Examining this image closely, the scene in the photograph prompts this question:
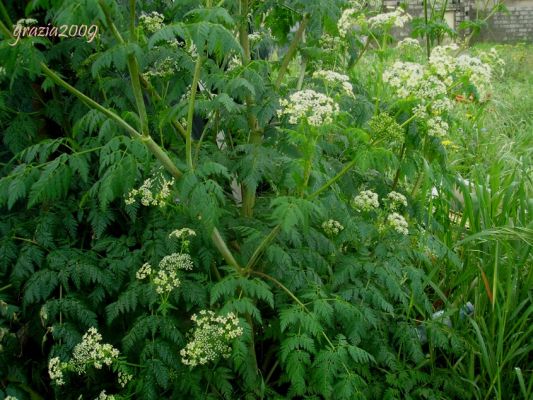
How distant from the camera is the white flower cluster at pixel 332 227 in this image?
114 inches

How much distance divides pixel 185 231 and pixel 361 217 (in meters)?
0.92

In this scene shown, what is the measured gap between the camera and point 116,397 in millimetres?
2445

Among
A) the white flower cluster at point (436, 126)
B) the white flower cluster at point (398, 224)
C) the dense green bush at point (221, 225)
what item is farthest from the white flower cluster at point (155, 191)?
the white flower cluster at point (436, 126)

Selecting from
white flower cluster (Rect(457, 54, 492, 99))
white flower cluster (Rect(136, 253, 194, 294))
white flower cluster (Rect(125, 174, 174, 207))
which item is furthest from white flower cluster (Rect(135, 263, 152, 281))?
white flower cluster (Rect(457, 54, 492, 99))

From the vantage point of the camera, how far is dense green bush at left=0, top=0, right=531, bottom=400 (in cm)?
242

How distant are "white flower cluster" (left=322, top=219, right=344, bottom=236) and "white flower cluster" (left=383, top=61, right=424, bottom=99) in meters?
0.72

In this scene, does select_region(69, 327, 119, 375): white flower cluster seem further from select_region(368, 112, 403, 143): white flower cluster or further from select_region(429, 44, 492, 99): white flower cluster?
select_region(429, 44, 492, 99): white flower cluster

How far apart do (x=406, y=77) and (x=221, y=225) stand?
1.13m

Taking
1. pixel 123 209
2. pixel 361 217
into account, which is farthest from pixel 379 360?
pixel 123 209

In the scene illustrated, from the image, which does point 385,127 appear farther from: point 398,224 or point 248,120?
point 248,120

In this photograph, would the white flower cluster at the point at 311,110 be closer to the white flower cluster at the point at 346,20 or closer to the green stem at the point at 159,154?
the green stem at the point at 159,154

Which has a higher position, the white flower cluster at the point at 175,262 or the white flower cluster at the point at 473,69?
the white flower cluster at the point at 473,69

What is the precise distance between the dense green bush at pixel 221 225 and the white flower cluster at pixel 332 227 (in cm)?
2

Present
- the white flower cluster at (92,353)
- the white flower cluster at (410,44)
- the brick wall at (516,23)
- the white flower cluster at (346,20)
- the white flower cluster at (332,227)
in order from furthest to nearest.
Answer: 1. the brick wall at (516,23)
2. the white flower cluster at (410,44)
3. the white flower cluster at (346,20)
4. the white flower cluster at (332,227)
5. the white flower cluster at (92,353)
